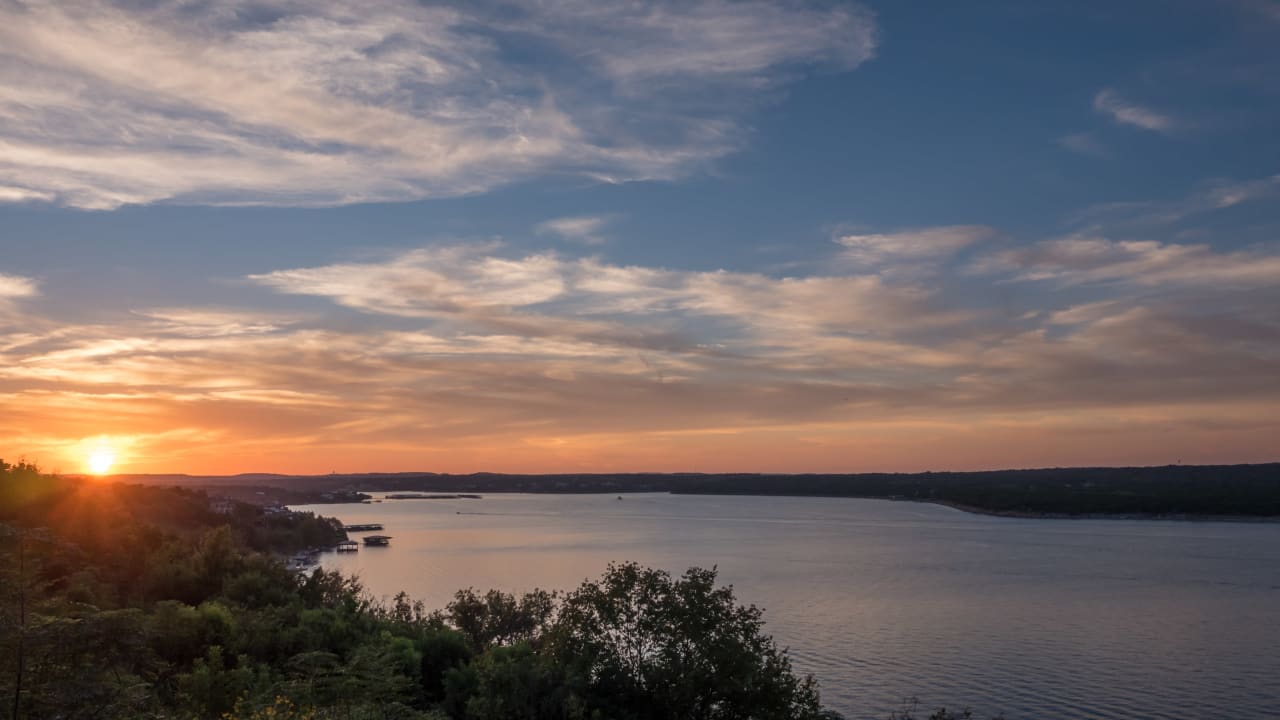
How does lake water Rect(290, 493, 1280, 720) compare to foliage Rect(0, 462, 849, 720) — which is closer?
foliage Rect(0, 462, 849, 720)

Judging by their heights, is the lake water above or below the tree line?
below

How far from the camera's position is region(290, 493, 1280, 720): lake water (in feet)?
192

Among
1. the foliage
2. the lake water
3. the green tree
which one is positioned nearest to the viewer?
the foliage

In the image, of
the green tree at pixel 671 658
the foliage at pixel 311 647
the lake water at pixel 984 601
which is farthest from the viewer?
the lake water at pixel 984 601

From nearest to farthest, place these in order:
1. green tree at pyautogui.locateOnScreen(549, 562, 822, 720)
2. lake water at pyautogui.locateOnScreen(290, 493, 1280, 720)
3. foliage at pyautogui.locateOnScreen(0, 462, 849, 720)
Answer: foliage at pyautogui.locateOnScreen(0, 462, 849, 720)
green tree at pyautogui.locateOnScreen(549, 562, 822, 720)
lake water at pyautogui.locateOnScreen(290, 493, 1280, 720)

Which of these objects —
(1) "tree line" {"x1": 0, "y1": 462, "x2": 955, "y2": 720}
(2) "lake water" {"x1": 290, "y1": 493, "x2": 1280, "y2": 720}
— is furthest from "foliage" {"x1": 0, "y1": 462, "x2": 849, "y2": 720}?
(2) "lake water" {"x1": 290, "y1": 493, "x2": 1280, "y2": 720}

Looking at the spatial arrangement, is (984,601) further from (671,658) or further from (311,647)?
(311,647)

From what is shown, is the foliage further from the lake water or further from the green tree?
the lake water

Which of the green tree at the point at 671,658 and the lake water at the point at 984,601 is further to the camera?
the lake water at the point at 984,601

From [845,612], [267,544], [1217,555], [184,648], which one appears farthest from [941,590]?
[267,544]

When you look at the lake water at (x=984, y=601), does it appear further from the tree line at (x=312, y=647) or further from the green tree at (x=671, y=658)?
the tree line at (x=312, y=647)

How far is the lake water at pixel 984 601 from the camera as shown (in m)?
58.4

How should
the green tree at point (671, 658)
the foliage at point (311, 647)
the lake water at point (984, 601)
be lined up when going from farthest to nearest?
the lake water at point (984, 601) < the green tree at point (671, 658) < the foliage at point (311, 647)

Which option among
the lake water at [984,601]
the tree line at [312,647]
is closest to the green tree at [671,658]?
the tree line at [312,647]
